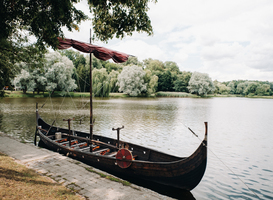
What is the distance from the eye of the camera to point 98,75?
146 feet

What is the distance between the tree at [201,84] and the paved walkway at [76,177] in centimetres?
6944

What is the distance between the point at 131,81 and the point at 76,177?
47468 millimetres

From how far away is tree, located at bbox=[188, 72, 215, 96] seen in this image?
70.4 meters

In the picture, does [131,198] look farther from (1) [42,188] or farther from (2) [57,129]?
(2) [57,129]

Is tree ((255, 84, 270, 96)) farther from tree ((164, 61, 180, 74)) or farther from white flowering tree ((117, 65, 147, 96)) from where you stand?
white flowering tree ((117, 65, 147, 96))

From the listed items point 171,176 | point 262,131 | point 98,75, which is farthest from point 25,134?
point 98,75

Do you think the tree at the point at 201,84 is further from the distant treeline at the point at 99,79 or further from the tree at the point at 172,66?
the tree at the point at 172,66

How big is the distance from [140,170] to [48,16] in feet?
16.9

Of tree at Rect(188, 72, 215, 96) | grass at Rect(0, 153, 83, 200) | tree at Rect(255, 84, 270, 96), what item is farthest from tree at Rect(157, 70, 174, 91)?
grass at Rect(0, 153, 83, 200)

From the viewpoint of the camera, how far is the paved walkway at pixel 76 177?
4.37 metres

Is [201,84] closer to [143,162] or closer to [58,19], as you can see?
[143,162]

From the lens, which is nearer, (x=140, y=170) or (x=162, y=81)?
(x=140, y=170)

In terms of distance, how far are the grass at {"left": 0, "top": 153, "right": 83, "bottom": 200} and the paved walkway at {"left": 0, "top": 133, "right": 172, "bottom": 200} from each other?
0.31m

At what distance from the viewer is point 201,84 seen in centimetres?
7094
